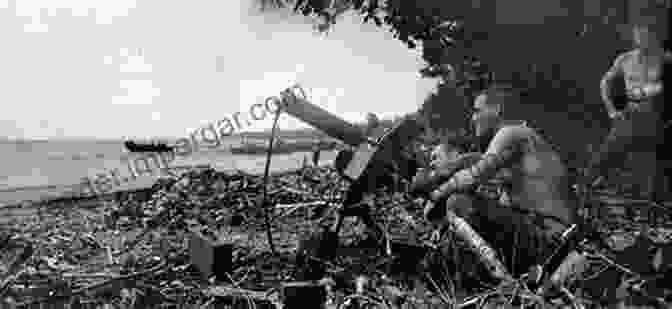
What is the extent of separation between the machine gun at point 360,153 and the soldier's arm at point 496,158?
1.67ft

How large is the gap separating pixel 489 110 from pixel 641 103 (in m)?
1.69

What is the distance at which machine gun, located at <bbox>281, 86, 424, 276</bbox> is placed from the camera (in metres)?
3.56

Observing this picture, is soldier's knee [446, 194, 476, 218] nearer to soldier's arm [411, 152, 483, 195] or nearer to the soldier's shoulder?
soldier's arm [411, 152, 483, 195]

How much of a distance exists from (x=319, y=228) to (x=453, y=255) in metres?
1.16

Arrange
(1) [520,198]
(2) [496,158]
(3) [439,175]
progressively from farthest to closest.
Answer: (3) [439,175]
(1) [520,198]
(2) [496,158]

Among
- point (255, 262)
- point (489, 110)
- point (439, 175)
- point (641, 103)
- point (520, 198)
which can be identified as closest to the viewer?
point (520, 198)

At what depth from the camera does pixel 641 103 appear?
4379mm

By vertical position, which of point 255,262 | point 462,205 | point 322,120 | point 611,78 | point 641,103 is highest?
point 611,78

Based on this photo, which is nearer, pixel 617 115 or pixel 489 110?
pixel 489 110

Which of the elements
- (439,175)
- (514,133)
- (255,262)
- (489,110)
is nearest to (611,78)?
(489,110)

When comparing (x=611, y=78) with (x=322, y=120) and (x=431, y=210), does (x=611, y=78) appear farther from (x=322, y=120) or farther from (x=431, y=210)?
(x=322, y=120)

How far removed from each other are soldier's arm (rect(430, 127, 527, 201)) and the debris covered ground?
0.57m

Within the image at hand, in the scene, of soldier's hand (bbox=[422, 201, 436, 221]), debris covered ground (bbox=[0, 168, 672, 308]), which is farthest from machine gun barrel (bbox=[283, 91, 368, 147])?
soldier's hand (bbox=[422, 201, 436, 221])

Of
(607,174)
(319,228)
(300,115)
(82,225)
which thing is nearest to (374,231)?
(319,228)
